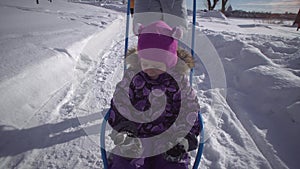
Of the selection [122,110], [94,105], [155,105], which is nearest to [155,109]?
[155,105]

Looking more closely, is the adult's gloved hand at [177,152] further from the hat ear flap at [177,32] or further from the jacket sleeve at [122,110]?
the hat ear flap at [177,32]

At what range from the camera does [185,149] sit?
961 mm

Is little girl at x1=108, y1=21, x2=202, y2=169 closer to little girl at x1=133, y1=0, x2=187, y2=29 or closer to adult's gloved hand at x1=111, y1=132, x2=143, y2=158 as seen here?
adult's gloved hand at x1=111, y1=132, x2=143, y2=158

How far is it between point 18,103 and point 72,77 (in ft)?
2.36

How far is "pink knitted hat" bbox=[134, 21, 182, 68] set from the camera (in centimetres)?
108

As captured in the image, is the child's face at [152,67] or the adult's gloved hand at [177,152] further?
the child's face at [152,67]

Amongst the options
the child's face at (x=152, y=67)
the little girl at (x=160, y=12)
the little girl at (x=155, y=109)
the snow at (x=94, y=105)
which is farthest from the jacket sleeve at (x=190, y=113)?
the little girl at (x=160, y=12)

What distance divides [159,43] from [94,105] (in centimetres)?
93

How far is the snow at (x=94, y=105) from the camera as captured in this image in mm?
1229

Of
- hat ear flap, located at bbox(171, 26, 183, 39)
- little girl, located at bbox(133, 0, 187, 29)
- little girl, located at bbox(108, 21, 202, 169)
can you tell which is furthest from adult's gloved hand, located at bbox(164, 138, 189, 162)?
little girl, located at bbox(133, 0, 187, 29)

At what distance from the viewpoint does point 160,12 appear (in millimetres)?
1727

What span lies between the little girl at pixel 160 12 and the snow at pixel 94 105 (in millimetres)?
748

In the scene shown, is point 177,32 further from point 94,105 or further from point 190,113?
point 94,105

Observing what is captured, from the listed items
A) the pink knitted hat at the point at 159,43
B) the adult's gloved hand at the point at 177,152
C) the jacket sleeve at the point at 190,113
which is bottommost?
the adult's gloved hand at the point at 177,152
